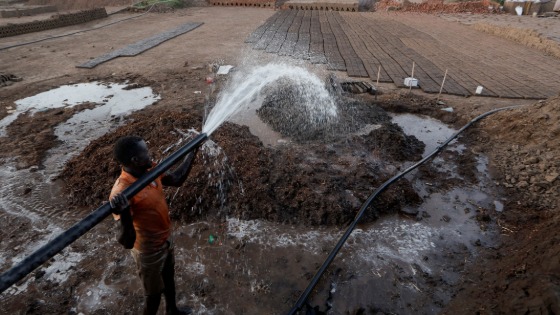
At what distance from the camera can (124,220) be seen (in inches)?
87.7

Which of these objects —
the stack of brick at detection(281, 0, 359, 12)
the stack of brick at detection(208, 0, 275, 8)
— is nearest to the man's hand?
the stack of brick at detection(281, 0, 359, 12)

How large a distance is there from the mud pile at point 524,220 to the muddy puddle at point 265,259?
0.24 m

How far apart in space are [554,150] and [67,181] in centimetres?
766

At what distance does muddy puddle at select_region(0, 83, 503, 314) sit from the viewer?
336 cm

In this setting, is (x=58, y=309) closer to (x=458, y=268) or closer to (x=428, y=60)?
(x=458, y=268)

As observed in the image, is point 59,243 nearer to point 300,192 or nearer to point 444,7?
point 300,192

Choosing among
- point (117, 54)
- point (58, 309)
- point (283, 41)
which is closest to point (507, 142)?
point (58, 309)

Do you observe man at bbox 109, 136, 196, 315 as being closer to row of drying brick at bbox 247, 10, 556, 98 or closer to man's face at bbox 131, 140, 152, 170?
man's face at bbox 131, 140, 152, 170

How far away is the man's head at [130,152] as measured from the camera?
232 cm

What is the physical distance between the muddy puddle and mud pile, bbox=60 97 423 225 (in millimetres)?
214

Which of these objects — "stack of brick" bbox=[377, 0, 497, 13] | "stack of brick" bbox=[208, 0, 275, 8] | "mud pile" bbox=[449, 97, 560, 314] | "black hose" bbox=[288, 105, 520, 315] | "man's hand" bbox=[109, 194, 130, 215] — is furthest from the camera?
"stack of brick" bbox=[208, 0, 275, 8]

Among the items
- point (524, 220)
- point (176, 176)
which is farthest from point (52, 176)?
point (524, 220)

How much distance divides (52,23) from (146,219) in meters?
18.4

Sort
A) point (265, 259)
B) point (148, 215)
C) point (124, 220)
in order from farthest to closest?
point (265, 259) < point (148, 215) < point (124, 220)
